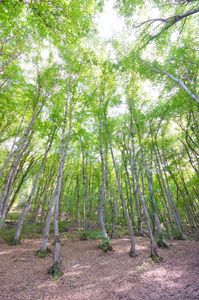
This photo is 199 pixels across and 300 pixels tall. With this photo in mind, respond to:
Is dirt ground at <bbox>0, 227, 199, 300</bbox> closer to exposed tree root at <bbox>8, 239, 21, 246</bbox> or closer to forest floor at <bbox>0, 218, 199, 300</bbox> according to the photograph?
forest floor at <bbox>0, 218, 199, 300</bbox>

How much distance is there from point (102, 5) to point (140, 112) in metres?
6.45

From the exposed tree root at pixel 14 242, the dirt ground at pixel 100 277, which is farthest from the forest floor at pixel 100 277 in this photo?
the exposed tree root at pixel 14 242

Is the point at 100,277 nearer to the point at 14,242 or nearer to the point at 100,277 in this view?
the point at 100,277

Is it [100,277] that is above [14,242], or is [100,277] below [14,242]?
below

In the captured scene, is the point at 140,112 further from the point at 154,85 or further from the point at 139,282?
the point at 139,282

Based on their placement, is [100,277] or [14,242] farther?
[14,242]

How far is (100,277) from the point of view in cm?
488

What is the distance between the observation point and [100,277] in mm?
4883

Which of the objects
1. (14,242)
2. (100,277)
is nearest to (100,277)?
(100,277)

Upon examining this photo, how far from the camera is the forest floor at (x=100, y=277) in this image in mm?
3724

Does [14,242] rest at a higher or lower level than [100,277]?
higher


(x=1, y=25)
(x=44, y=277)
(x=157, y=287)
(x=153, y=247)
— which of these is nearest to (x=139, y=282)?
(x=157, y=287)

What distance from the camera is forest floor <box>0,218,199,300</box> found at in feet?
12.2

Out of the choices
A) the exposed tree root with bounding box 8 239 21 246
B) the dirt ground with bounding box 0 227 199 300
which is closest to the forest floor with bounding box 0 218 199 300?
the dirt ground with bounding box 0 227 199 300
